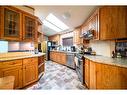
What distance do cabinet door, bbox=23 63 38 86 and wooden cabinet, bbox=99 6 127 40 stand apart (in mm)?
2111

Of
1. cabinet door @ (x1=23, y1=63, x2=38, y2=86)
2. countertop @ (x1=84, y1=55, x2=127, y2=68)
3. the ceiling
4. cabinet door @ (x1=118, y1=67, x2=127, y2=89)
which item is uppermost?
the ceiling

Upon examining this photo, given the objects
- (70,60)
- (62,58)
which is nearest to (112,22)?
(70,60)

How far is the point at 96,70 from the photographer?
2.24 metres

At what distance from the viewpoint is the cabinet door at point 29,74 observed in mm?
2695

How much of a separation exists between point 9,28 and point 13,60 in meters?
0.84

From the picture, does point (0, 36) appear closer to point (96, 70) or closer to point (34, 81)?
point (34, 81)

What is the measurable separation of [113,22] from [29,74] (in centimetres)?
252

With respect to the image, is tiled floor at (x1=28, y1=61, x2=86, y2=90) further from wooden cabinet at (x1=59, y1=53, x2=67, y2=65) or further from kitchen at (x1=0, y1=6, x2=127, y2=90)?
wooden cabinet at (x1=59, y1=53, x2=67, y2=65)

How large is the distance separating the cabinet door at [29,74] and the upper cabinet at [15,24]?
83 centimetres

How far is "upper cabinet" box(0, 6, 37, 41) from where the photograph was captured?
244cm

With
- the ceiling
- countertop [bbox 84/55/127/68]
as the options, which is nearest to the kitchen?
countertop [bbox 84/55/127/68]

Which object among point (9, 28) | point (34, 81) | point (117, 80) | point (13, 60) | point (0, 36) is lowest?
point (34, 81)

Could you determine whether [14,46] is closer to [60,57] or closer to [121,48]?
[121,48]
